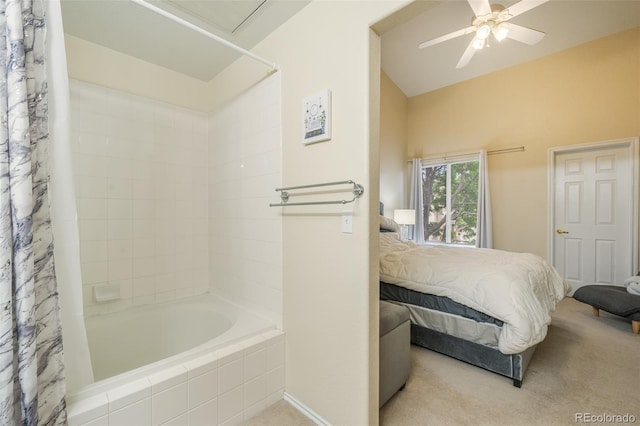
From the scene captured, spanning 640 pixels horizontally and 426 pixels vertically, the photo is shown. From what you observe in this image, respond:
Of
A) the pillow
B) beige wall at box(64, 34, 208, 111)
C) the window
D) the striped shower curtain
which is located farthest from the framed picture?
the window

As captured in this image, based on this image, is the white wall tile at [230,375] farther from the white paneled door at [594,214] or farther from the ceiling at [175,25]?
the white paneled door at [594,214]

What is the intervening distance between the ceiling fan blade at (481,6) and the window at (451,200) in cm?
247

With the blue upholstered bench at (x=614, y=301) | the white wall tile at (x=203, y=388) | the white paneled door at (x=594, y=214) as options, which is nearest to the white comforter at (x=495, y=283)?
the blue upholstered bench at (x=614, y=301)

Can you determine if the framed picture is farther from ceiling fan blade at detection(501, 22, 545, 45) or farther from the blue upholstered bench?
the blue upholstered bench

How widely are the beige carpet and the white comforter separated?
1.10 ft

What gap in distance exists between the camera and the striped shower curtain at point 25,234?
0.91m

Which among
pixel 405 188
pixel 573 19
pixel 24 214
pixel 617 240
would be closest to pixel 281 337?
pixel 24 214

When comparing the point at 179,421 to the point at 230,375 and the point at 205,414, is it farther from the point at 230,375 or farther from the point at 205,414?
the point at 230,375

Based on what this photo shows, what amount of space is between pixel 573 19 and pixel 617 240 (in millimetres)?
2695

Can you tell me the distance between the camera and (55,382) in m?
1.05

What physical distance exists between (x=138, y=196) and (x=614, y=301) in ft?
14.2

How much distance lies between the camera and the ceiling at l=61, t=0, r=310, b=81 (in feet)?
5.36

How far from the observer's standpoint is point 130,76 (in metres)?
2.15

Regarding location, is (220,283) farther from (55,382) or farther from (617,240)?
(617,240)
